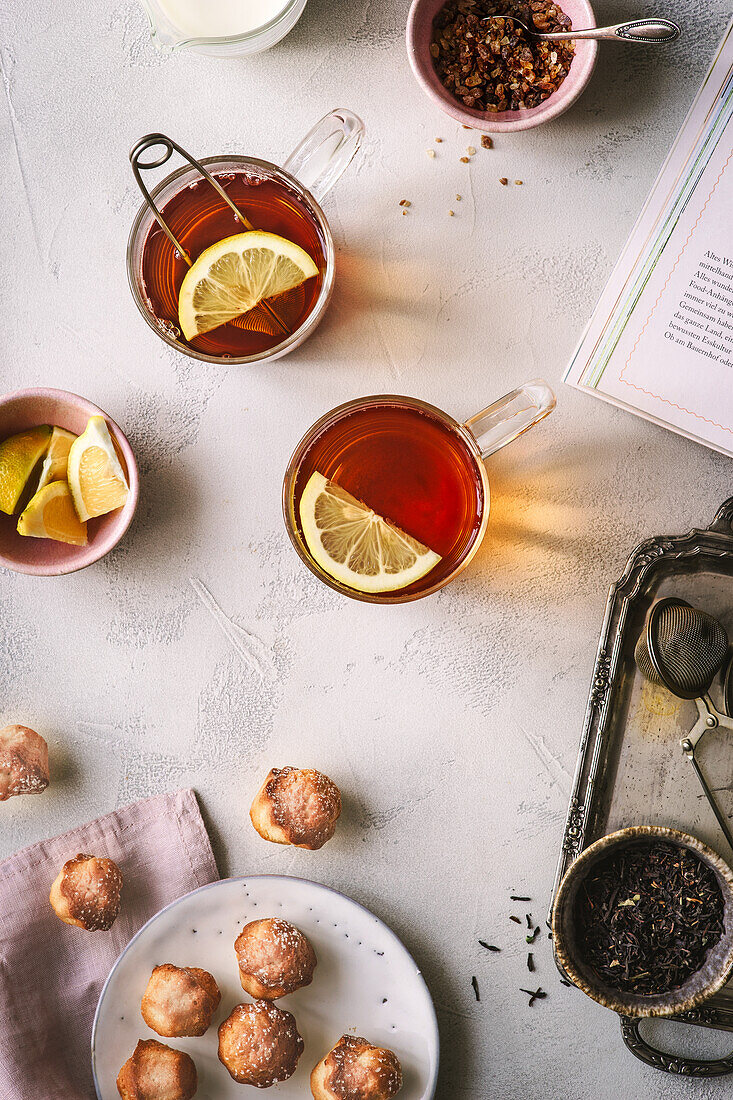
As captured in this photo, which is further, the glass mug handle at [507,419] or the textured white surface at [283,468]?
the textured white surface at [283,468]

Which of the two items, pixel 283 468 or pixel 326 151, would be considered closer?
pixel 326 151

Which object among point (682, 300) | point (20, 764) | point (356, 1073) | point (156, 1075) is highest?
point (682, 300)

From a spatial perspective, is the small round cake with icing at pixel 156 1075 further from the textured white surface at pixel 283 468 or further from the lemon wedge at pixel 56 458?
the lemon wedge at pixel 56 458

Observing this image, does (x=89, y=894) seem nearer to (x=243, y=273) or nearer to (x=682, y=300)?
(x=243, y=273)

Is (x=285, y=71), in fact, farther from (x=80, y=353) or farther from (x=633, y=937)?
(x=633, y=937)

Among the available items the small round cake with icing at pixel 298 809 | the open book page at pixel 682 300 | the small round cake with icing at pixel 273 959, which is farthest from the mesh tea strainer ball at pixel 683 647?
the small round cake with icing at pixel 273 959

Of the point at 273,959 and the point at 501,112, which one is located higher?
the point at 501,112

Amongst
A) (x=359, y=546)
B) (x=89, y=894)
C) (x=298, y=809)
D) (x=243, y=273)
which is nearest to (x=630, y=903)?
(x=298, y=809)
